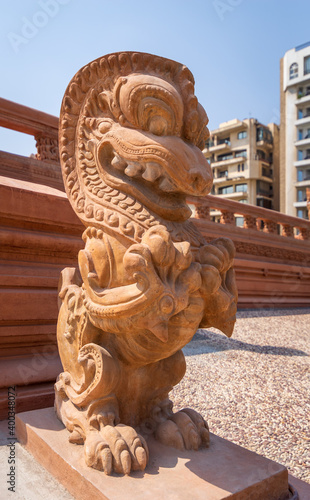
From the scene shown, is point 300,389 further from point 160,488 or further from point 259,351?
point 160,488

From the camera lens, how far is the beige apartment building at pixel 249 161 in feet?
88.8

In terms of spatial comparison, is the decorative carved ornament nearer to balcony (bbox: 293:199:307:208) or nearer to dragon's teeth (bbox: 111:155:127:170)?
dragon's teeth (bbox: 111:155:127:170)

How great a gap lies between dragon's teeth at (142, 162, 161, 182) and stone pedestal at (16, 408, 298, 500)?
3.12ft

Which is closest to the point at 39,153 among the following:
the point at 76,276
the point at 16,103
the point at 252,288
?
the point at 16,103

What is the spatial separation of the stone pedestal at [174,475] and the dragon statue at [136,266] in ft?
0.16

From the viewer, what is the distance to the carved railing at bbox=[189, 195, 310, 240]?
6.24m

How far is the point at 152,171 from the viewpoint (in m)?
1.29

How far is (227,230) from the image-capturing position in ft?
21.3

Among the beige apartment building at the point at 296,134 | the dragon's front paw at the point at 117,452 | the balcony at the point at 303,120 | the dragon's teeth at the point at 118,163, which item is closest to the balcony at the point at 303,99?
the beige apartment building at the point at 296,134

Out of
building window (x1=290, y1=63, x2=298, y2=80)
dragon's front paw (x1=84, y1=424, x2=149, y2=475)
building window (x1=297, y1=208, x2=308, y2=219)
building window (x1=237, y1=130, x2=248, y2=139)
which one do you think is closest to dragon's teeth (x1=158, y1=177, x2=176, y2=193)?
dragon's front paw (x1=84, y1=424, x2=149, y2=475)

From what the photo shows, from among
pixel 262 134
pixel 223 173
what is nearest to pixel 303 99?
pixel 262 134

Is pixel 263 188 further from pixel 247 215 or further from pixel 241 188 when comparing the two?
pixel 247 215

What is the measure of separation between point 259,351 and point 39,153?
9.61ft

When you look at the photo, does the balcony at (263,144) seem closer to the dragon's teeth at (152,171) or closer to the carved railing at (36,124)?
the carved railing at (36,124)
